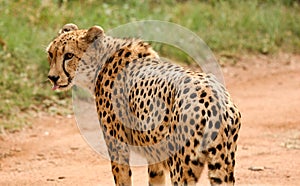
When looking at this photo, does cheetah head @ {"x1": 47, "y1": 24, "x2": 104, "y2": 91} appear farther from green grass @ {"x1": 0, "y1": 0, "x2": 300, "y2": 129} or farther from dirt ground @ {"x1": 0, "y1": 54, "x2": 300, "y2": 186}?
green grass @ {"x1": 0, "y1": 0, "x2": 300, "y2": 129}

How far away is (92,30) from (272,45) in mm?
6502

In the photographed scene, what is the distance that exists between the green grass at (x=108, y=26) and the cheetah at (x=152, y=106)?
11.2 feet

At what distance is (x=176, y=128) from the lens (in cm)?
565

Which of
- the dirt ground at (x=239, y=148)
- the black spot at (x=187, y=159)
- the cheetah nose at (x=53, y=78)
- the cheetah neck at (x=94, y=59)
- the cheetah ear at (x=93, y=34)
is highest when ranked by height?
the cheetah ear at (x=93, y=34)

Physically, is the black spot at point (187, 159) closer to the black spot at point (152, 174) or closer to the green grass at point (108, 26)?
the black spot at point (152, 174)

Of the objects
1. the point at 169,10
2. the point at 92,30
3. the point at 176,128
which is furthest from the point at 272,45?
the point at 176,128

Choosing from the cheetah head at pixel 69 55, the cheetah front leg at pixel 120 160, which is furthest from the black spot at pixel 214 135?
the cheetah head at pixel 69 55

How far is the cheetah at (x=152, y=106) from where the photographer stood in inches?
219

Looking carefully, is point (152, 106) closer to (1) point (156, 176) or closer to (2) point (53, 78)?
(1) point (156, 176)

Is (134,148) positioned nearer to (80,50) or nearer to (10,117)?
(80,50)

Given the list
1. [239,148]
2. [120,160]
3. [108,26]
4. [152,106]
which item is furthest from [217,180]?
[108,26]

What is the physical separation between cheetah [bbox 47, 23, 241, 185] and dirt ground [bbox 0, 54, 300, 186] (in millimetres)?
1375

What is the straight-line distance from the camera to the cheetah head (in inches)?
275

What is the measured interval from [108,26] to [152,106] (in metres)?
6.39
